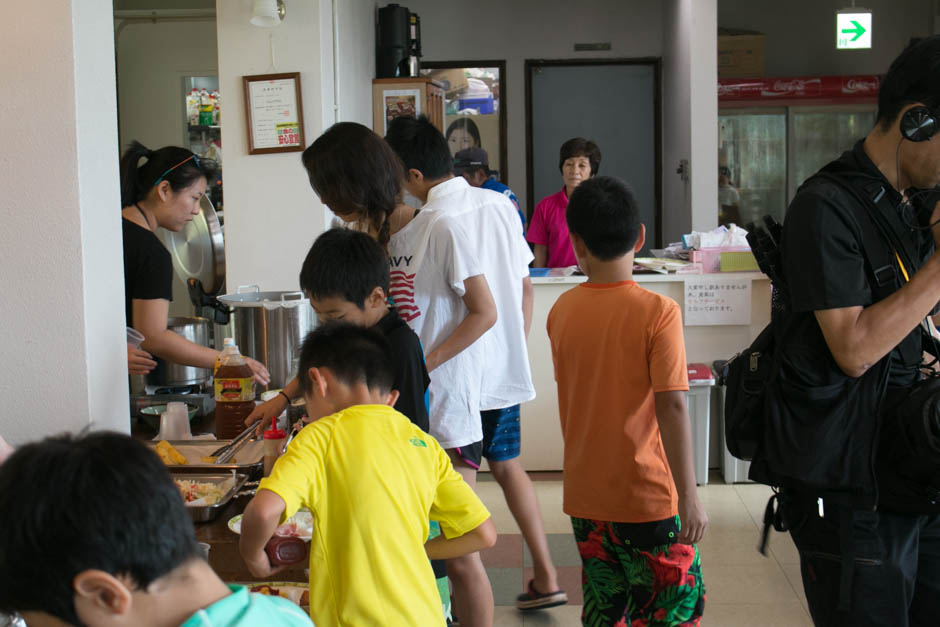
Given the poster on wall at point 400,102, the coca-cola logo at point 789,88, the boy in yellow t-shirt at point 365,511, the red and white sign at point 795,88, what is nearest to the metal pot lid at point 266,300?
the boy in yellow t-shirt at point 365,511

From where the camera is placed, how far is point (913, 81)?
143 cm

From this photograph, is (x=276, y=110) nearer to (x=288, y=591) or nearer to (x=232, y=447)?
(x=232, y=447)

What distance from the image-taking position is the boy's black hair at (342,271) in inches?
73.3

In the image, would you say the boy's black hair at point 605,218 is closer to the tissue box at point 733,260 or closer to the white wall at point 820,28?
the tissue box at point 733,260

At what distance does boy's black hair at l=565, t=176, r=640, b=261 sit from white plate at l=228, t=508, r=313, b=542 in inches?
32.9

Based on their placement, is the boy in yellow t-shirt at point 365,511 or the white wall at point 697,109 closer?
the boy in yellow t-shirt at point 365,511

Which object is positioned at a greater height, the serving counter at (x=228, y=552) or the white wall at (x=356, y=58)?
the white wall at (x=356, y=58)

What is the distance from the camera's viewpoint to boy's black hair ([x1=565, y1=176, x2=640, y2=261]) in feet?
6.61

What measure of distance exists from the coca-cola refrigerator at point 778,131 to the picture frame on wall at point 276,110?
5117 mm

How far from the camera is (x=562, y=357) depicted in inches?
82.1

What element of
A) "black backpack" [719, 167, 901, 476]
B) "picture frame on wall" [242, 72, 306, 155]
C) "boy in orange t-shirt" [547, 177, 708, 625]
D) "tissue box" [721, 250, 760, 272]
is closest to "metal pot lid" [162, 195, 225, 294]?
"picture frame on wall" [242, 72, 306, 155]

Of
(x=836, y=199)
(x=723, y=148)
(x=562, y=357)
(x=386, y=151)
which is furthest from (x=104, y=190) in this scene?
(x=723, y=148)

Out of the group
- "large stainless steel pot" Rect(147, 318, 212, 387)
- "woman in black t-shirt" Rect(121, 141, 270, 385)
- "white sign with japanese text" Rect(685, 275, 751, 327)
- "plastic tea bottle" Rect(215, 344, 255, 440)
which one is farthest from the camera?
"white sign with japanese text" Rect(685, 275, 751, 327)

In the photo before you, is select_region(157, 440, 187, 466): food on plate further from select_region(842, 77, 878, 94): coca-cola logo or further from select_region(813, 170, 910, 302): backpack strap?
select_region(842, 77, 878, 94): coca-cola logo
